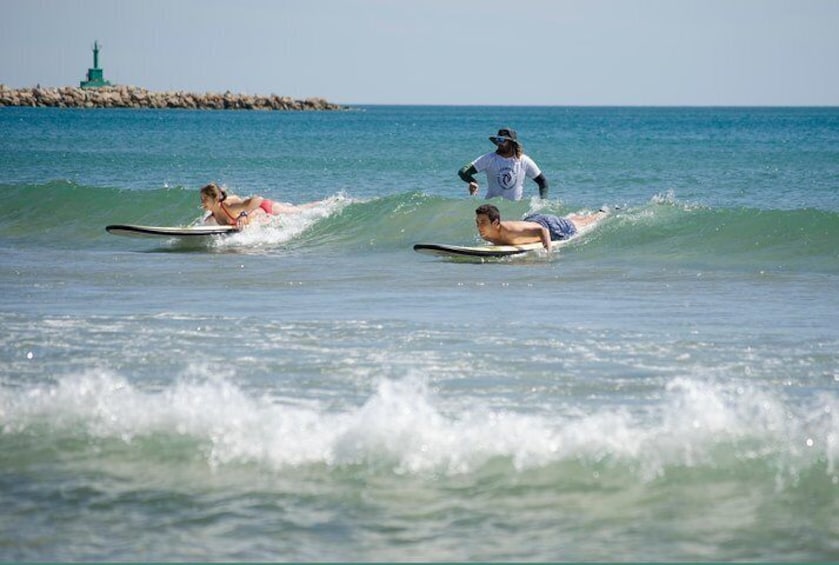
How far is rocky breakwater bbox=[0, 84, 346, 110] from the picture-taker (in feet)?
388

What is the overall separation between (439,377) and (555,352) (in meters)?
1.07

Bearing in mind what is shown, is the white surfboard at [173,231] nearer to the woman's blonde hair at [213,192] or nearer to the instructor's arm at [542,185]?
the woman's blonde hair at [213,192]

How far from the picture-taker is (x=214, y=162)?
42938mm

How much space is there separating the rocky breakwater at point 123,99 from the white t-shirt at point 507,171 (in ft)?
340

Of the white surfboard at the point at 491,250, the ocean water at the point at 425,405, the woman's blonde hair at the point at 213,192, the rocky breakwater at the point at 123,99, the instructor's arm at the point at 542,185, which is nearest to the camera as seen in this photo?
the ocean water at the point at 425,405

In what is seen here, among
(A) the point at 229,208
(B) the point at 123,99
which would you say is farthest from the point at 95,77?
(A) the point at 229,208

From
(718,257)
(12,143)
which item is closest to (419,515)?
(718,257)

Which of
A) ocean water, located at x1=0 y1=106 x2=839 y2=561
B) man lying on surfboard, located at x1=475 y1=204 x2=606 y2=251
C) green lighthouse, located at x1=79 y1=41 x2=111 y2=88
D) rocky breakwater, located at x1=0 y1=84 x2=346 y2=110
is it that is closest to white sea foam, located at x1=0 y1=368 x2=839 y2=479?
ocean water, located at x1=0 y1=106 x2=839 y2=561

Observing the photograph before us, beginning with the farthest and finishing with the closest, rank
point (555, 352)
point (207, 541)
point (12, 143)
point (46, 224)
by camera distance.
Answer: point (12, 143) → point (46, 224) → point (555, 352) → point (207, 541)

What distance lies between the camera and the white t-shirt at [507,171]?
15170mm

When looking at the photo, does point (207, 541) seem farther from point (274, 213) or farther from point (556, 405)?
point (274, 213)

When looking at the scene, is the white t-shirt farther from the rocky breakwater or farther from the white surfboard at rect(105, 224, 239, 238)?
the rocky breakwater

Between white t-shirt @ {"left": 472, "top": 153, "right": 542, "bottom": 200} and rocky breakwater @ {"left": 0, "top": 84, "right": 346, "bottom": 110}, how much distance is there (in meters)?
104

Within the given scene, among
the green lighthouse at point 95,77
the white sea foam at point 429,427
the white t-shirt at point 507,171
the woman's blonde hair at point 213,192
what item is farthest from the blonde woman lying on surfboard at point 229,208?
the green lighthouse at point 95,77
